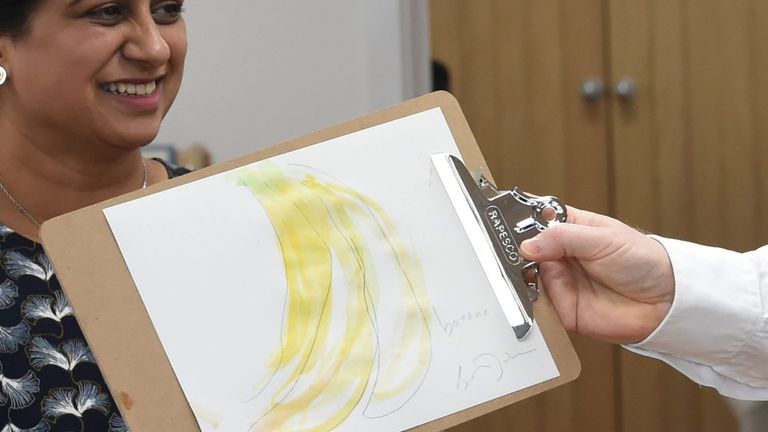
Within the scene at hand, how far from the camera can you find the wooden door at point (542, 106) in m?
2.36

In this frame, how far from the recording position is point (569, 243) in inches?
39.7

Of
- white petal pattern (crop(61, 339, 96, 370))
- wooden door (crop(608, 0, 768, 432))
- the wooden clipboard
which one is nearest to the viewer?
the wooden clipboard

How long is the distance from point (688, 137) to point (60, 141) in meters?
1.54

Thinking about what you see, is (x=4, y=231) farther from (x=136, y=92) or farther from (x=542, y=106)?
(x=542, y=106)

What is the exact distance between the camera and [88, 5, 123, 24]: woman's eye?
112cm

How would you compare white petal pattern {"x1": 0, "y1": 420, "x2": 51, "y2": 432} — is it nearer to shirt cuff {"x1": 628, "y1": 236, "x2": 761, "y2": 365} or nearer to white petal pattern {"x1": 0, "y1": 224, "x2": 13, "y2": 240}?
white petal pattern {"x1": 0, "y1": 224, "x2": 13, "y2": 240}

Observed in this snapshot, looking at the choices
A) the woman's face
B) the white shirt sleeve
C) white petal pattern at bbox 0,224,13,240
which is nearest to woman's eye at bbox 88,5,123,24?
the woman's face

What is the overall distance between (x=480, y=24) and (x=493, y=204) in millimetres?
1492

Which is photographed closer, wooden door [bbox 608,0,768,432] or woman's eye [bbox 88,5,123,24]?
woman's eye [bbox 88,5,123,24]

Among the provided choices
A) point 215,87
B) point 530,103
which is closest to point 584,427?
point 530,103

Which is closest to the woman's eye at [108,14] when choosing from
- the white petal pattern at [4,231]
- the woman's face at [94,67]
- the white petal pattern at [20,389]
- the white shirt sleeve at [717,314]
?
the woman's face at [94,67]

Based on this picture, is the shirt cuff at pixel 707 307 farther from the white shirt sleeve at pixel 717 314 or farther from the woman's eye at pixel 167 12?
the woman's eye at pixel 167 12

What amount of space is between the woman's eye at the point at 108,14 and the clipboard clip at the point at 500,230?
16.0 inches

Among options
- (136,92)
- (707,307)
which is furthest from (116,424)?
(707,307)
